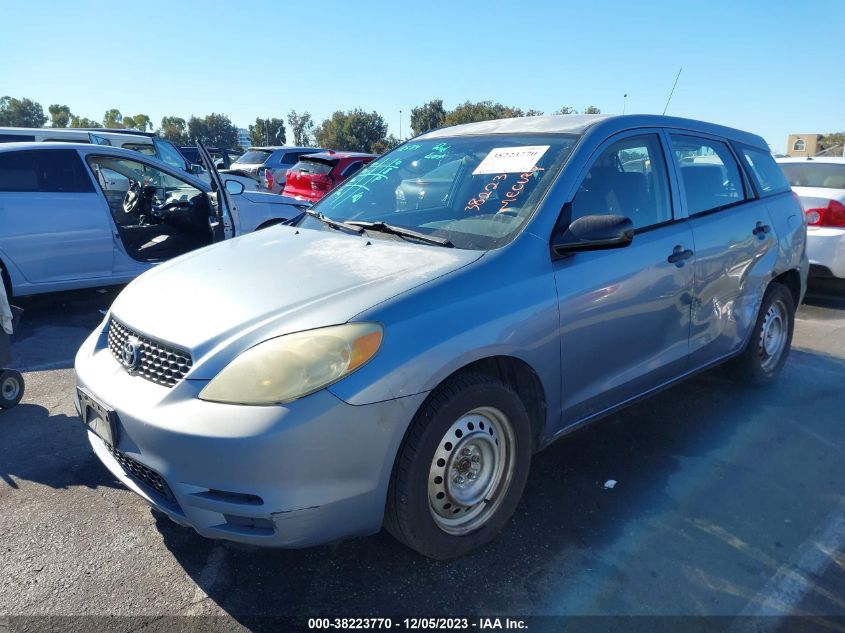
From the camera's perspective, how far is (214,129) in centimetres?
9081

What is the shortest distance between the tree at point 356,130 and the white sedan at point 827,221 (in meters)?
67.6

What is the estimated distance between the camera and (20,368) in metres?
4.99

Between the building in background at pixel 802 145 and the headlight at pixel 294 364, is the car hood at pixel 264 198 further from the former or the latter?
the building in background at pixel 802 145

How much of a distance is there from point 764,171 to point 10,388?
17.1ft

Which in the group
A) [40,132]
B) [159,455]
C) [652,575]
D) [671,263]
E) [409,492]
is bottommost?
[652,575]

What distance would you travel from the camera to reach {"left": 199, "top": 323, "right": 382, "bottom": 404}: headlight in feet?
7.16

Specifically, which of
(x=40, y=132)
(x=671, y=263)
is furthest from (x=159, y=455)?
(x=40, y=132)

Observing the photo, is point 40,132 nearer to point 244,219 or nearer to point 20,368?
point 244,219

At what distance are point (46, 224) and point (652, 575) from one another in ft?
19.1

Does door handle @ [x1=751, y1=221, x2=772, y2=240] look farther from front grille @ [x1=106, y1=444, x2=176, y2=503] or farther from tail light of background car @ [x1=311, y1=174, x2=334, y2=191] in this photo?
tail light of background car @ [x1=311, y1=174, x2=334, y2=191]

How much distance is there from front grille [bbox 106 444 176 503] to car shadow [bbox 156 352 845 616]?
1.37ft

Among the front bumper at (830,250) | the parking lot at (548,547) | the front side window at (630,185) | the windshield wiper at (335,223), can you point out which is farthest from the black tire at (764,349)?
the windshield wiper at (335,223)

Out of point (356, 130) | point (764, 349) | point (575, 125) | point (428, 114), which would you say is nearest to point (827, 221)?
point (764, 349)

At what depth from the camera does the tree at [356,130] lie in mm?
74125
